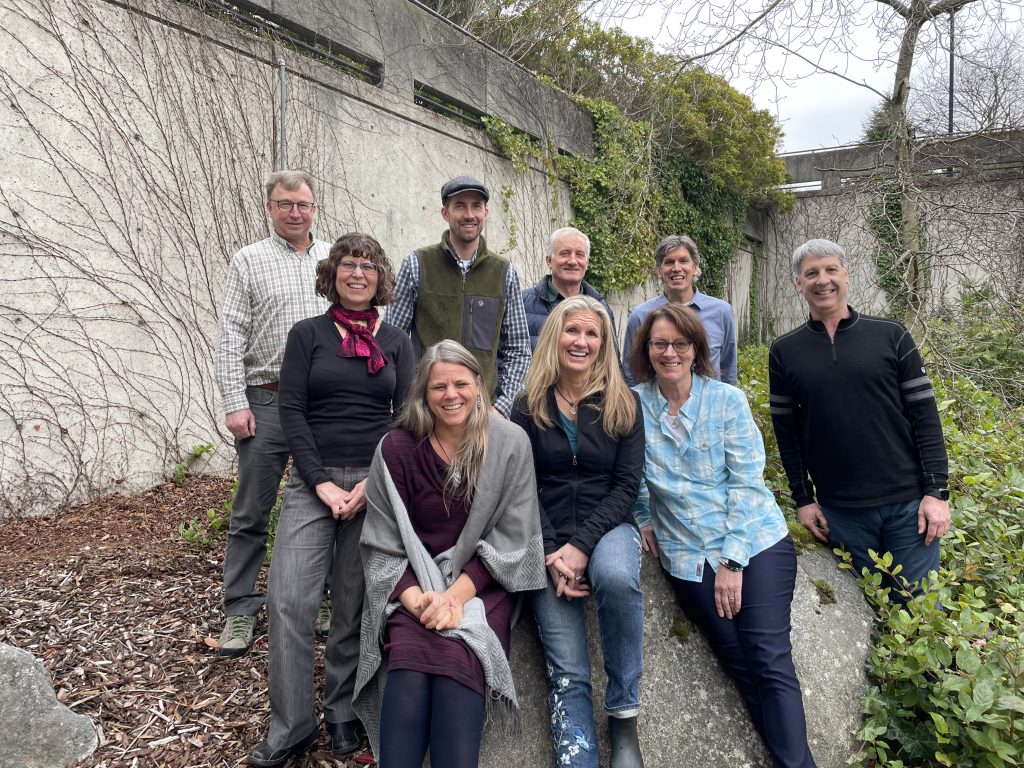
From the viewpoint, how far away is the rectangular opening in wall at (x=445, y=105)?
6895mm

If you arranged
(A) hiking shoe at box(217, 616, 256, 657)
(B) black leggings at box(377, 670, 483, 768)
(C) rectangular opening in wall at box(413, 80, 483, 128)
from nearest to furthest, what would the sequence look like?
(B) black leggings at box(377, 670, 483, 768) < (A) hiking shoe at box(217, 616, 256, 657) < (C) rectangular opening in wall at box(413, 80, 483, 128)

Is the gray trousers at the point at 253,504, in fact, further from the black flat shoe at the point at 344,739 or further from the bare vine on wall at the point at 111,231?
the bare vine on wall at the point at 111,231

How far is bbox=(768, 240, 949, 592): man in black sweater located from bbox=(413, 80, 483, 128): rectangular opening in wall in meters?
5.05

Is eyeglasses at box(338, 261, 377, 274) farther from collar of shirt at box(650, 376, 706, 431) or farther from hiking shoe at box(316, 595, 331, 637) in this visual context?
hiking shoe at box(316, 595, 331, 637)

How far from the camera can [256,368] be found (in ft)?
10.2

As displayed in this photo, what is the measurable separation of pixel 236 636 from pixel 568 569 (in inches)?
61.8

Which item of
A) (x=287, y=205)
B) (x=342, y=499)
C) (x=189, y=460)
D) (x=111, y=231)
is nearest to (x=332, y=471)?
(x=342, y=499)

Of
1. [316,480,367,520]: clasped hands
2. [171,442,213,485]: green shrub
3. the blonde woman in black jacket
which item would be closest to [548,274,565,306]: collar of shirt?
the blonde woman in black jacket

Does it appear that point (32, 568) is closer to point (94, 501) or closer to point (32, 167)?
point (94, 501)

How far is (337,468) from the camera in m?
2.69

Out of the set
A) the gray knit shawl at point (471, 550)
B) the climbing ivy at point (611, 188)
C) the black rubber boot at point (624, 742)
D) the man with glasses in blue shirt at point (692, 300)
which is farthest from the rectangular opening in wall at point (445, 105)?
the black rubber boot at point (624, 742)

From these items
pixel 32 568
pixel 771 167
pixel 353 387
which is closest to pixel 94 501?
pixel 32 568

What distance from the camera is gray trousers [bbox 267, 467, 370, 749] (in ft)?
7.96

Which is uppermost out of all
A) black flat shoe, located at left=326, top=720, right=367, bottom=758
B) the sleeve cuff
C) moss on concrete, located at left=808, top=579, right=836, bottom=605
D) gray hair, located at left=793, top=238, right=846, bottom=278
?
gray hair, located at left=793, top=238, right=846, bottom=278
